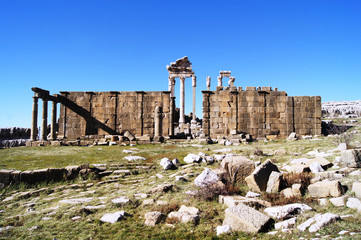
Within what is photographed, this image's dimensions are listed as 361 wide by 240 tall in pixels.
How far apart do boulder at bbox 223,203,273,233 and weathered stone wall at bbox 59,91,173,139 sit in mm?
17045

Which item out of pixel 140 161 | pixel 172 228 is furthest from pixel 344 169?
pixel 140 161

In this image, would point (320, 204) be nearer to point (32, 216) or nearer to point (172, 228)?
point (172, 228)

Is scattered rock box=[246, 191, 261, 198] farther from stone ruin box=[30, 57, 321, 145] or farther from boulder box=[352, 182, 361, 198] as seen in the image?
stone ruin box=[30, 57, 321, 145]

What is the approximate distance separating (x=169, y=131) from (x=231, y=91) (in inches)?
221

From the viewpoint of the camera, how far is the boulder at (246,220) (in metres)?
4.11

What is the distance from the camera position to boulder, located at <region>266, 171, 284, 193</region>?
5.71 metres

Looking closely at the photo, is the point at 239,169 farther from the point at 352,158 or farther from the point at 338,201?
the point at 352,158

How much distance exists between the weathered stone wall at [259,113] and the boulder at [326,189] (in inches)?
593

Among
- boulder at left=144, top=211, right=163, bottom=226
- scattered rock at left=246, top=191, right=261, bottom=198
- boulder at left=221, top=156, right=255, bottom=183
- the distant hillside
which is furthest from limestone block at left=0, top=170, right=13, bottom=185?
the distant hillside

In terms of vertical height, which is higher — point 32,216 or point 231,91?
point 231,91

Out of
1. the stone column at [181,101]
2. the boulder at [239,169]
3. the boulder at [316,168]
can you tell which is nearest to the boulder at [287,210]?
the boulder at [239,169]

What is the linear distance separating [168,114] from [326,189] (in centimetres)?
1653

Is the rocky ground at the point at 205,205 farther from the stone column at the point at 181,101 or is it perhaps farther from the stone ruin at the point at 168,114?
the stone column at the point at 181,101

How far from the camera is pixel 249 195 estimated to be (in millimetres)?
5590
